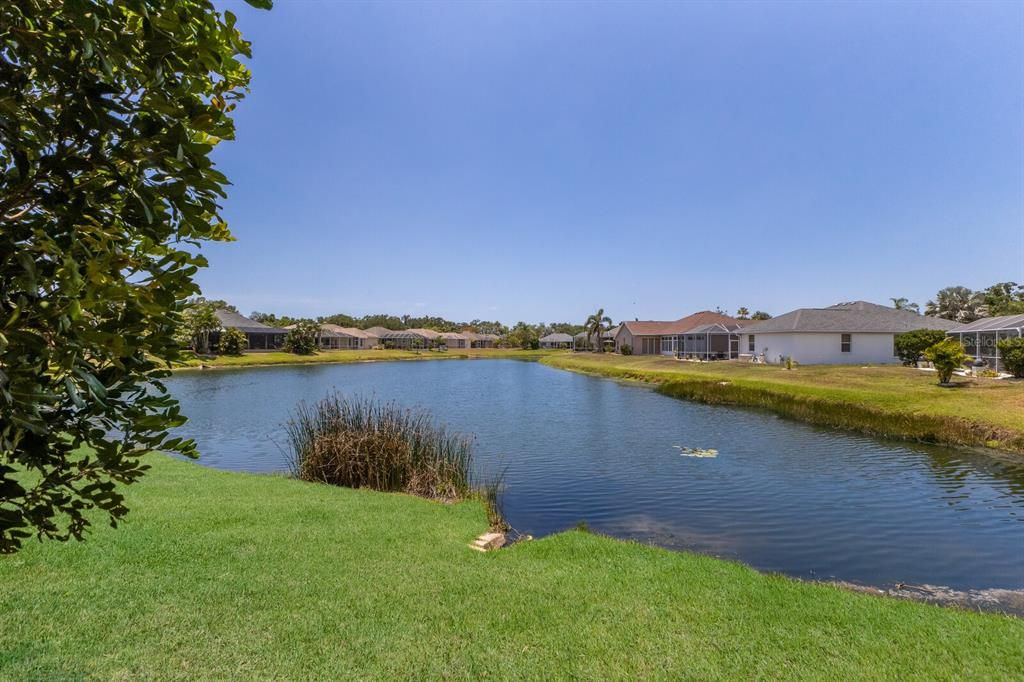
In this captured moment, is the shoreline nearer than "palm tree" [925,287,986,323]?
Yes

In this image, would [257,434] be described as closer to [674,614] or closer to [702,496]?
[702,496]

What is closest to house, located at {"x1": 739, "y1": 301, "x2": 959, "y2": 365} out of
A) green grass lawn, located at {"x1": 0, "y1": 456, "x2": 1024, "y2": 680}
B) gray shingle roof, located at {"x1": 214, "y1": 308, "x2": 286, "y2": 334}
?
green grass lawn, located at {"x1": 0, "y1": 456, "x2": 1024, "y2": 680}

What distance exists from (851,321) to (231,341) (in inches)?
2169

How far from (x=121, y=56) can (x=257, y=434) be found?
752 inches

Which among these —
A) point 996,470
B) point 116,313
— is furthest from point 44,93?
point 996,470

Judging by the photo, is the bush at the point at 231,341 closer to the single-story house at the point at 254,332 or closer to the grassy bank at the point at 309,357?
the grassy bank at the point at 309,357

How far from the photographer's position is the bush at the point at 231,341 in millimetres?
56844

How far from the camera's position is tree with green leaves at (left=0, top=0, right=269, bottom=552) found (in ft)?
5.20

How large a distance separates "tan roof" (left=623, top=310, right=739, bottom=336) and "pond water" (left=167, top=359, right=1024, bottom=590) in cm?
3431

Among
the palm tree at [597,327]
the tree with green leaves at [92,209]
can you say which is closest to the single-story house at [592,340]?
the palm tree at [597,327]

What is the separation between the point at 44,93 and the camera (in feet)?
6.30

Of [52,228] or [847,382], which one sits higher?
[52,228]

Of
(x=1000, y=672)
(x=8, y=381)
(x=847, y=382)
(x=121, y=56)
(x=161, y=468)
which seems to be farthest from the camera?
(x=847, y=382)

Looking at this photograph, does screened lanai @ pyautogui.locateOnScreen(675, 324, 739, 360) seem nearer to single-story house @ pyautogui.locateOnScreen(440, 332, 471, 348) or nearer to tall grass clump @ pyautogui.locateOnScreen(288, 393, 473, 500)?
tall grass clump @ pyautogui.locateOnScreen(288, 393, 473, 500)
